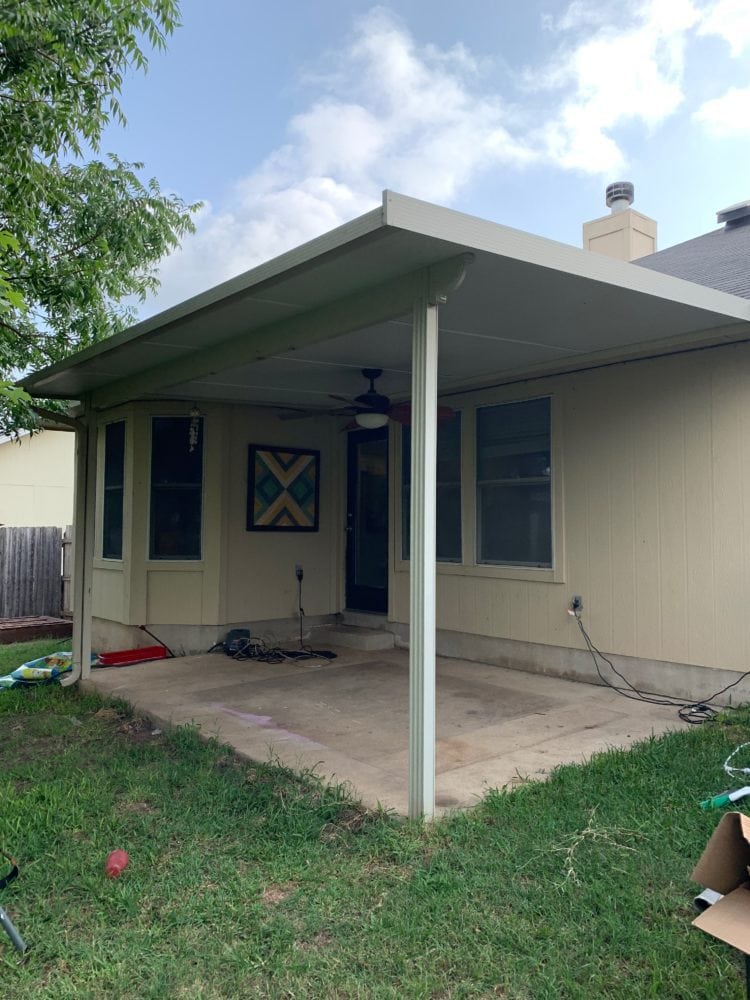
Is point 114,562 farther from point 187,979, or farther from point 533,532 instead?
point 187,979

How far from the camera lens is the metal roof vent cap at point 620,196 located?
31.4 ft

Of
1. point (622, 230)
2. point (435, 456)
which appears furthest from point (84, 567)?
→ point (622, 230)

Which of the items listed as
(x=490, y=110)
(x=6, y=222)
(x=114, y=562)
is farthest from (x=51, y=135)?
(x=490, y=110)

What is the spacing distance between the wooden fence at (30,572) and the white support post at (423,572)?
8729 mm

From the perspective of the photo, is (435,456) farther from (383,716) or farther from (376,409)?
(376,409)

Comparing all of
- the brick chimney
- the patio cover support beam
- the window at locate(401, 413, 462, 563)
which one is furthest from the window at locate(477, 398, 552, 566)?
the brick chimney

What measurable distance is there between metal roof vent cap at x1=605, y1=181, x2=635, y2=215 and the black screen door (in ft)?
15.5

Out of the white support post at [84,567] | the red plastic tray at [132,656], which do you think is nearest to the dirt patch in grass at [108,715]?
the white support post at [84,567]

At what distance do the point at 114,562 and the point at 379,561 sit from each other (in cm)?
263

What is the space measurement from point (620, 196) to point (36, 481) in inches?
493

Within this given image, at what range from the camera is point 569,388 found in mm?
5656

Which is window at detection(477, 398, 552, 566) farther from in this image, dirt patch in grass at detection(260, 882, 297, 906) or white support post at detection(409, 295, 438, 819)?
dirt patch in grass at detection(260, 882, 297, 906)

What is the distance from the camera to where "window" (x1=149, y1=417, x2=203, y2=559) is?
721 cm

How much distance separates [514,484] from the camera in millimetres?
6102
